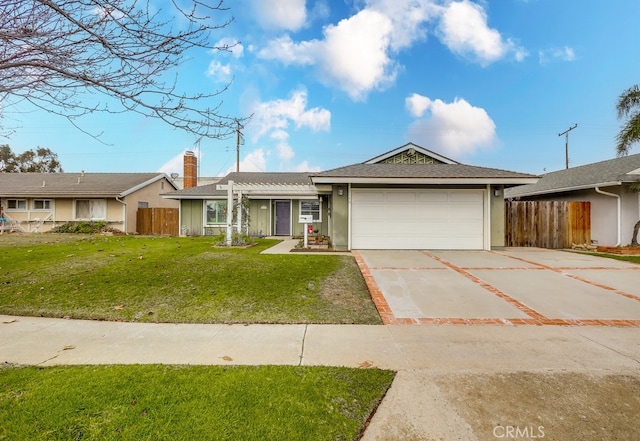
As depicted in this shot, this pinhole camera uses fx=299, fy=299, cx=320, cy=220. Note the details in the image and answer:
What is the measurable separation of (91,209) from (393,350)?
2152cm

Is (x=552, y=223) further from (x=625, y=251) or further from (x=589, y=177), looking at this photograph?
(x=589, y=177)

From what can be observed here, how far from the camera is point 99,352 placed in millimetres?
3395

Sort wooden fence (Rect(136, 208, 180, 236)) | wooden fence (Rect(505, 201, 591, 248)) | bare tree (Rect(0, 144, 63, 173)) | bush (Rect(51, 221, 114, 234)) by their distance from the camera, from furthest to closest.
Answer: bare tree (Rect(0, 144, 63, 173)) < wooden fence (Rect(136, 208, 180, 236)) < bush (Rect(51, 221, 114, 234)) < wooden fence (Rect(505, 201, 591, 248))

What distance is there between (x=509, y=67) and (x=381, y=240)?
11.0m

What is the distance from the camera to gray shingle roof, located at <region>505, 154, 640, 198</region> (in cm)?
1190

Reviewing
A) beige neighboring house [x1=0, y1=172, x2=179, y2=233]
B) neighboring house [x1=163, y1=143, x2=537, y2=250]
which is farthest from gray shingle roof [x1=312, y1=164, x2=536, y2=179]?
beige neighboring house [x1=0, y1=172, x2=179, y2=233]

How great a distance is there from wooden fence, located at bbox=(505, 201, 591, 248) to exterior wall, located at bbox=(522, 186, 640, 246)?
318 mm

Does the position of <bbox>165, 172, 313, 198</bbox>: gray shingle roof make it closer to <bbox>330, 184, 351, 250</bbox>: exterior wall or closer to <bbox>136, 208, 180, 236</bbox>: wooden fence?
<bbox>136, 208, 180, 236</bbox>: wooden fence

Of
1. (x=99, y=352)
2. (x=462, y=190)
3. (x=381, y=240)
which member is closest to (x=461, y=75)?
(x=462, y=190)

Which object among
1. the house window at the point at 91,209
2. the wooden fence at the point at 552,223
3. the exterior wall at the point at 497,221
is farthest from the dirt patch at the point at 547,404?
the house window at the point at 91,209

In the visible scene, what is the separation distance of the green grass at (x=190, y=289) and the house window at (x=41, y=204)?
41.6ft

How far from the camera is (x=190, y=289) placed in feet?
19.3

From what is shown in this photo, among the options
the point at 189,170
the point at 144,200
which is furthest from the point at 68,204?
the point at 189,170

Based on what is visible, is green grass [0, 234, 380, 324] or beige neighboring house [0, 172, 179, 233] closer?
green grass [0, 234, 380, 324]
